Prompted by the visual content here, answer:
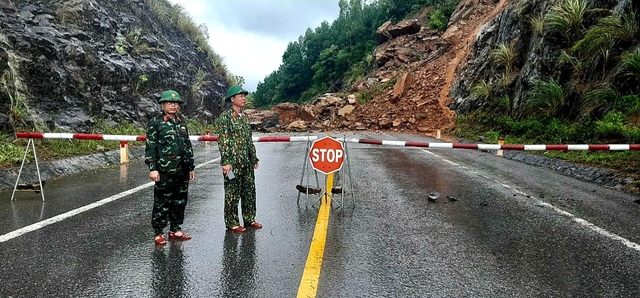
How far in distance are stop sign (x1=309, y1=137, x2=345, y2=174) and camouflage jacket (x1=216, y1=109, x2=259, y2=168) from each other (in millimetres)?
1779

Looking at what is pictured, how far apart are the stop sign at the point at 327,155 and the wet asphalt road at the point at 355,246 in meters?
0.64

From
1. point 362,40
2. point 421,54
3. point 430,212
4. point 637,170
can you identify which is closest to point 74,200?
point 430,212

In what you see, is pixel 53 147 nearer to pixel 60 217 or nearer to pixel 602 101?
pixel 60 217

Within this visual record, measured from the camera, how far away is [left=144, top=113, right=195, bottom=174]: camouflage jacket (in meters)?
4.96

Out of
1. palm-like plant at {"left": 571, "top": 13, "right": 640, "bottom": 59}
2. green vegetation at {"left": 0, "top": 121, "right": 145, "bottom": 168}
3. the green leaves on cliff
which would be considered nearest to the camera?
green vegetation at {"left": 0, "top": 121, "right": 145, "bottom": 168}

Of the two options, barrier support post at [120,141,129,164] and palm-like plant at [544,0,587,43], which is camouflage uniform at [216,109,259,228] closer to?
barrier support post at [120,141,129,164]

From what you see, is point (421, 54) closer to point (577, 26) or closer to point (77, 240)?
point (577, 26)

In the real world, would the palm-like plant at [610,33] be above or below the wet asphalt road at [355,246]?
above

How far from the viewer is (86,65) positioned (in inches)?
613

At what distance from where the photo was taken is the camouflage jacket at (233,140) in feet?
17.8

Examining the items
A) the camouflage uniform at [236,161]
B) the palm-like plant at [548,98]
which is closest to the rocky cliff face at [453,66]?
the palm-like plant at [548,98]

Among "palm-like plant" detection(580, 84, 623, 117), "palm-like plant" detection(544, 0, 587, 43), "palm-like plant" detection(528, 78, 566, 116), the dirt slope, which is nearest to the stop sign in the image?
"palm-like plant" detection(580, 84, 623, 117)

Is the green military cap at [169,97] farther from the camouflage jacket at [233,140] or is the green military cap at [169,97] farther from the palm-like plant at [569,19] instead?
the palm-like plant at [569,19]

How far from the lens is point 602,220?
19.5ft
